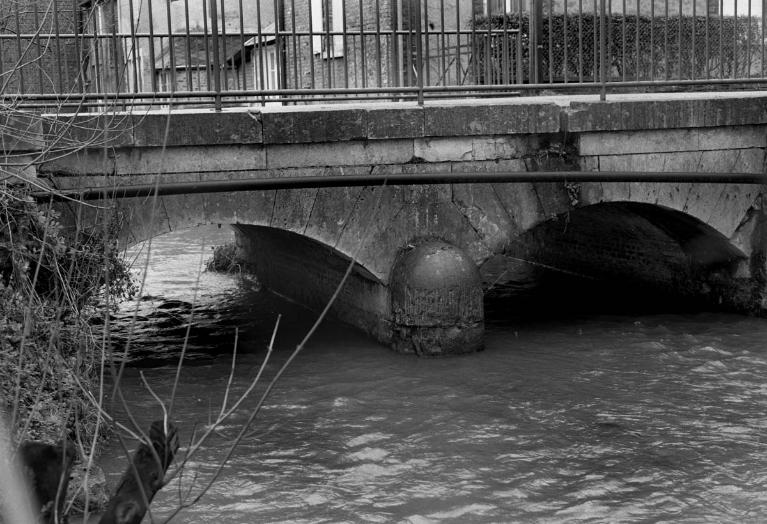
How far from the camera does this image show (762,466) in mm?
6047

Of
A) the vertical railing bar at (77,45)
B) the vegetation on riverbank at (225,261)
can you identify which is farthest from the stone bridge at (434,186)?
the vegetation on riverbank at (225,261)

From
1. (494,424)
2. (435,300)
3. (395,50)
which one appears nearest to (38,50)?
(395,50)

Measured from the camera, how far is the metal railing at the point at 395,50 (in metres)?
7.87

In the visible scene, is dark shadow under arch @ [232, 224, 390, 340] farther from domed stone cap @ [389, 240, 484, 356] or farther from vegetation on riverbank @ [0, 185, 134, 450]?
vegetation on riverbank @ [0, 185, 134, 450]

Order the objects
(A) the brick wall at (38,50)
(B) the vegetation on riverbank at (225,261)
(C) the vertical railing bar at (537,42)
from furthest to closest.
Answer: (B) the vegetation on riverbank at (225,261) → (C) the vertical railing bar at (537,42) → (A) the brick wall at (38,50)

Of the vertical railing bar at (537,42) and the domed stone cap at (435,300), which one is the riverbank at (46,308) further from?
the vertical railing bar at (537,42)

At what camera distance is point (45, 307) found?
21.2 feet

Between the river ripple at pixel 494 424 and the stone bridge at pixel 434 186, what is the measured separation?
1.63 feet

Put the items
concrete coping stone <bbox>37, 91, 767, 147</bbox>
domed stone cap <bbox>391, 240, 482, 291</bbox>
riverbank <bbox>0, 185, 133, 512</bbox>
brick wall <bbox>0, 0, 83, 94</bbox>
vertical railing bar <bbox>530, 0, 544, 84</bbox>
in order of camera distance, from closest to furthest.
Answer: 1. riverbank <bbox>0, 185, 133, 512</bbox>
2. brick wall <bbox>0, 0, 83, 94</bbox>
3. concrete coping stone <bbox>37, 91, 767, 147</bbox>
4. domed stone cap <bbox>391, 240, 482, 291</bbox>
5. vertical railing bar <bbox>530, 0, 544, 84</bbox>

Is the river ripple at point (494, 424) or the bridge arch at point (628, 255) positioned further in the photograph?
the bridge arch at point (628, 255)

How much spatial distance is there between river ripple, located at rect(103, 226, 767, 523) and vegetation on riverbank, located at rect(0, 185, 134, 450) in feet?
1.94

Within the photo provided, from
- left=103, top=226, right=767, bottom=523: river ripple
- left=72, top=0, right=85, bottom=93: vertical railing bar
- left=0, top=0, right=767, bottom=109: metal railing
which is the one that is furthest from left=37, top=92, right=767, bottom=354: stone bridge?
left=103, top=226, right=767, bottom=523: river ripple

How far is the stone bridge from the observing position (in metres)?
7.80

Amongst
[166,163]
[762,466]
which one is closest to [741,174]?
[762,466]
